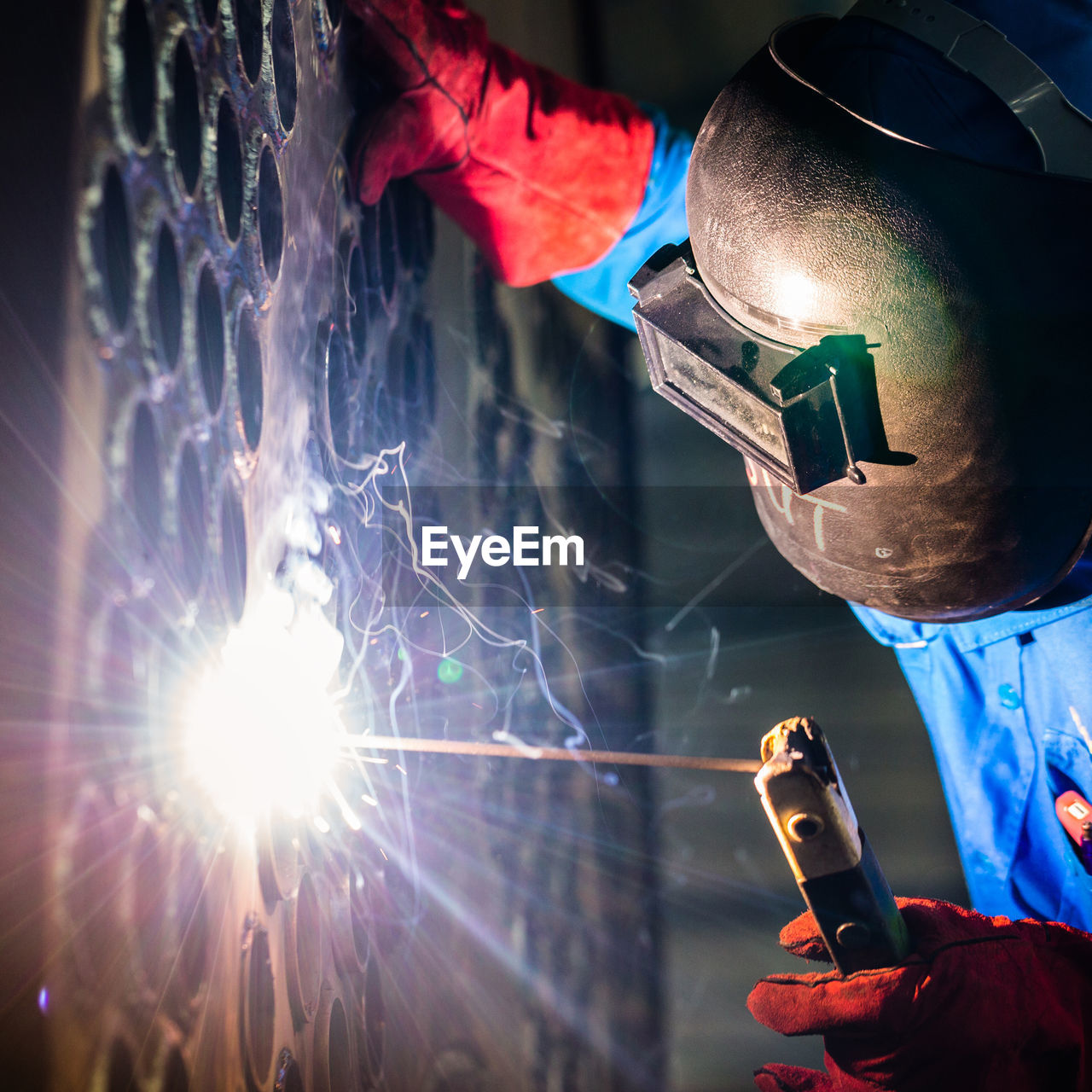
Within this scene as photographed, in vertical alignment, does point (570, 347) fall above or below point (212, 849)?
above

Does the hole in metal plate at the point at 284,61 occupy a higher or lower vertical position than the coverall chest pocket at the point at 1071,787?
higher

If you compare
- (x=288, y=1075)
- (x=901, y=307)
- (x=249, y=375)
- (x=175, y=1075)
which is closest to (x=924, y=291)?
(x=901, y=307)

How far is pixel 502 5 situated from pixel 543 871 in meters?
1.38

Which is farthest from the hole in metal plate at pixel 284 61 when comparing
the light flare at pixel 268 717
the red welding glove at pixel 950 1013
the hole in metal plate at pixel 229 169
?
the red welding glove at pixel 950 1013

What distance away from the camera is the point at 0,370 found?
31 centimetres

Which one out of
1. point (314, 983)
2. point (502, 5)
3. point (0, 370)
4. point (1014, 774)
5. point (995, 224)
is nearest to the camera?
point (0, 370)

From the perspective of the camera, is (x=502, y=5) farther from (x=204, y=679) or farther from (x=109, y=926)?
(x=109, y=926)

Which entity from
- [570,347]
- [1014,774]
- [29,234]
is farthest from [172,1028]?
[570,347]

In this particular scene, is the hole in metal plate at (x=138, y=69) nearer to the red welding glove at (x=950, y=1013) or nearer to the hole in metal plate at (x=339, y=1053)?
the hole in metal plate at (x=339, y=1053)

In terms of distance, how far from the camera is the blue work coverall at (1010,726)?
86 cm

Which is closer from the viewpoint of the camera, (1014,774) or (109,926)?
(109,926)

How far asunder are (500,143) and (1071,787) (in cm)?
115

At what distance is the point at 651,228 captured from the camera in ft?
3.86
